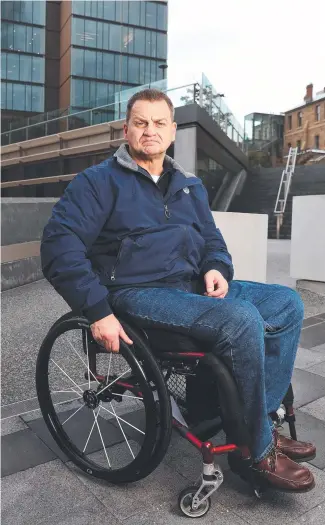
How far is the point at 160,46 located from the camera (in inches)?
1984

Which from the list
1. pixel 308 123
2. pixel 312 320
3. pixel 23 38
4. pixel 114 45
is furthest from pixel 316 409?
pixel 308 123

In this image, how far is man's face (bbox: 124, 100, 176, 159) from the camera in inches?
81.7

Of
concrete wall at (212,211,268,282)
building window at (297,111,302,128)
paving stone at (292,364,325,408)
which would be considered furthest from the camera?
building window at (297,111,302,128)

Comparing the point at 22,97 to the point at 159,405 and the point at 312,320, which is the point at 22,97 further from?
the point at 159,405

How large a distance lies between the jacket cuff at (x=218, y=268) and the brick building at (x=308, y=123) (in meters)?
58.7

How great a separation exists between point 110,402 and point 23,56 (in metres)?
52.7

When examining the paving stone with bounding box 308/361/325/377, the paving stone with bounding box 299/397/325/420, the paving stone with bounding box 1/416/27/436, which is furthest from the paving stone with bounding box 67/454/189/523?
the paving stone with bounding box 308/361/325/377

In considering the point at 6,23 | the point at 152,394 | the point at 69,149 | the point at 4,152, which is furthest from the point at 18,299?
the point at 6,23

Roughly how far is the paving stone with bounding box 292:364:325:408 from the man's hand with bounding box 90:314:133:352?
4.62 ft

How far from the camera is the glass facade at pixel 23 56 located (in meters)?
46.6

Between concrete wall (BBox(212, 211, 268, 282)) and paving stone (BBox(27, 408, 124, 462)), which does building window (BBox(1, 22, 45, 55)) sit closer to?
concrete wall (BBox(212, 211, 268, 282))

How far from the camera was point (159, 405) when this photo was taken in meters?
1.65

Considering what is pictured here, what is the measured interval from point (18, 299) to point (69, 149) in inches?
856

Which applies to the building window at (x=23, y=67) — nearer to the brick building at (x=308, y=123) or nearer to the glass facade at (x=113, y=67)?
the glass facade at (x=113, y=67)
